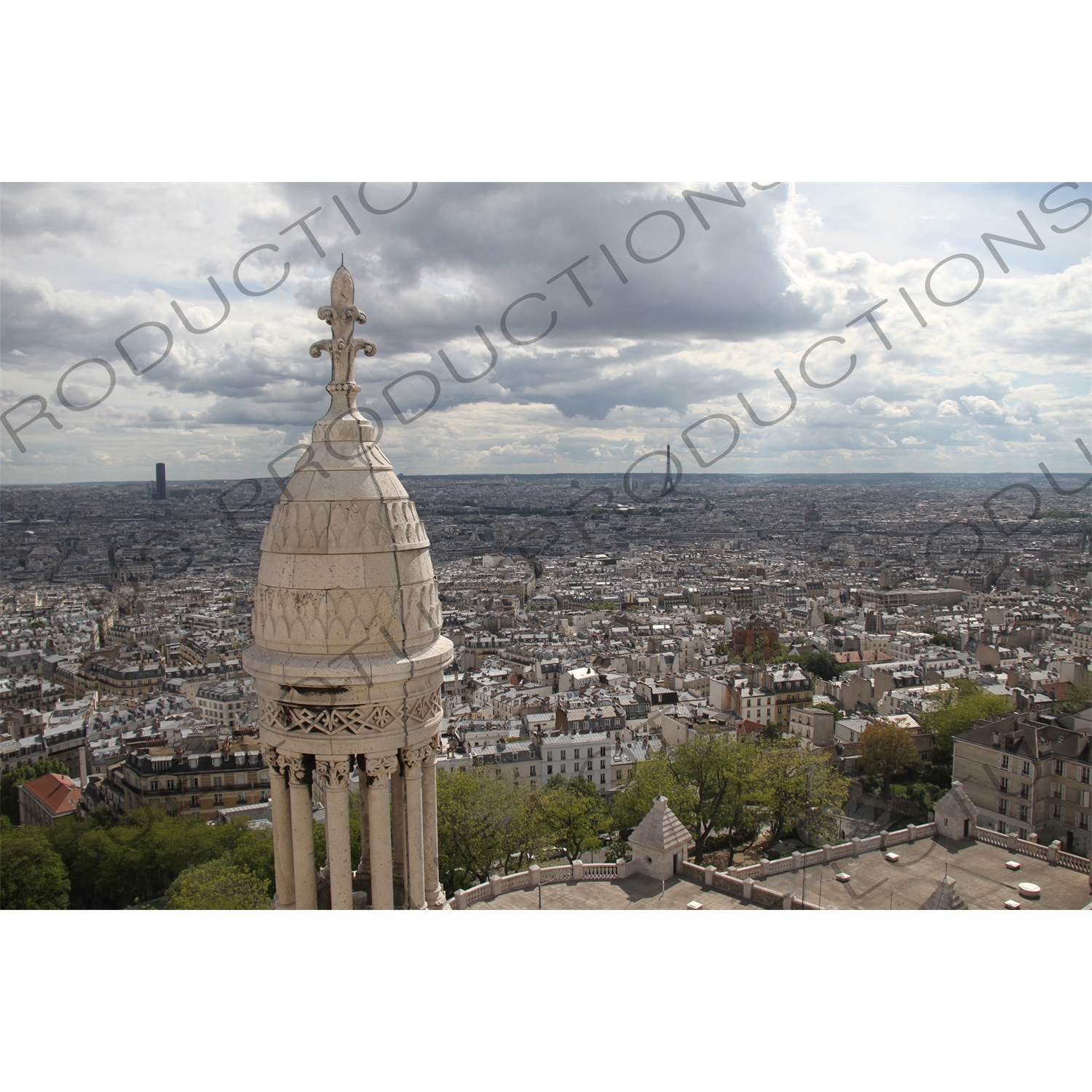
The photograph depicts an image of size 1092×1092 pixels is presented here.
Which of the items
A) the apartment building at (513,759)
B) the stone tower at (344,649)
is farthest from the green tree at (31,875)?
the stone tower at (344,649)

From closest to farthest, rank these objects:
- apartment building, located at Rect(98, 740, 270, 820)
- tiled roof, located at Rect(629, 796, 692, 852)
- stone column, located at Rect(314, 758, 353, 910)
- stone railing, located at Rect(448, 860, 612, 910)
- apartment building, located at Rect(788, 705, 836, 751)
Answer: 1. stone column, located at Rect(314, 758, 353, 910)
2. stone railing, located at Rect(448, 860, 612, 910)
3. tiled roof, located at Rect(629, 796, 692, 852)
4. apartment building, located at Rect(98, 740, 270, 820)
5. apartment building, located at Rect(788, 705, 836, 751)

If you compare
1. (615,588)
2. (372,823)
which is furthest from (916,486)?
(372,823)

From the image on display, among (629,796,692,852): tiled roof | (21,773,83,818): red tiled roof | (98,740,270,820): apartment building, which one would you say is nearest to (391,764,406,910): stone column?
(629,796,692,852): tiled roof

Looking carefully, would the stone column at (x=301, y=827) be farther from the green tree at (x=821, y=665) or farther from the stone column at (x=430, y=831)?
the green tree at (x=821, y=665)

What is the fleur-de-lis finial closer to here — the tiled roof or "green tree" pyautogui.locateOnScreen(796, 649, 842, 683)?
the tiled roof

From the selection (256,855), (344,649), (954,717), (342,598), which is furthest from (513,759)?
(342,598)
